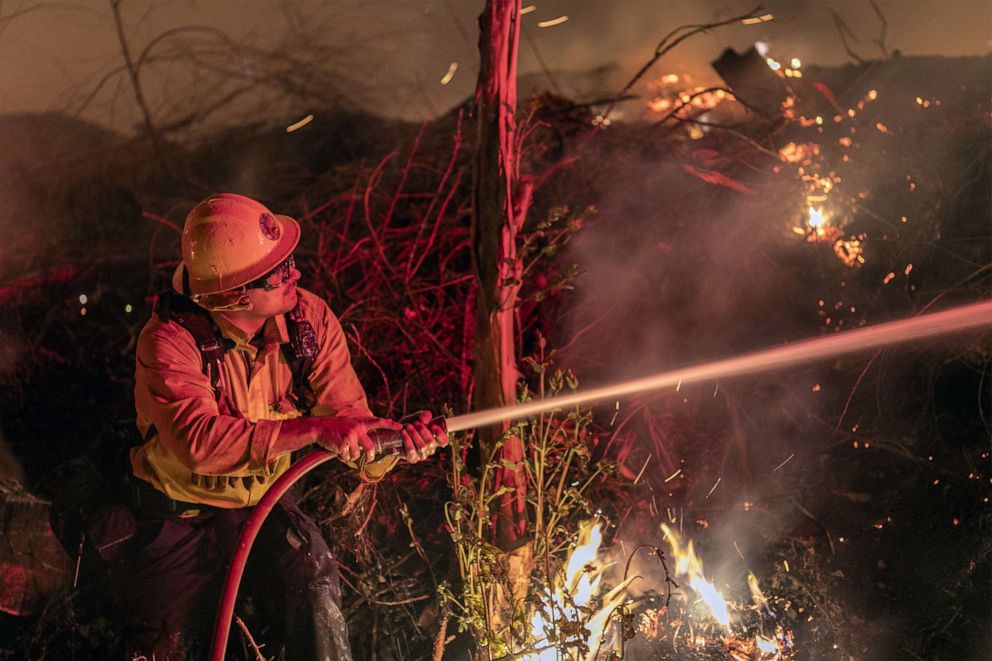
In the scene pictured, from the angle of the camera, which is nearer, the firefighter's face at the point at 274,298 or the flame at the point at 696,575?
the firefighter's face at the point at 274,298

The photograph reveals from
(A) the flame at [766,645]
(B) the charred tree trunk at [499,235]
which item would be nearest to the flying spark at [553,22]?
(B) the charred tree trunk at [499,235]

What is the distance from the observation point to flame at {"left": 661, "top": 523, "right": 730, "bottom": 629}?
487 cm

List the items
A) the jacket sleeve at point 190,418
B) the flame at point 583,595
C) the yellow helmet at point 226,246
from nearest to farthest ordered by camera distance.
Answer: the jacket sleeve at point 190,418
the yellow helmet at point 226,246
the flame at point 583,595

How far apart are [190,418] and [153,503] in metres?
0.84

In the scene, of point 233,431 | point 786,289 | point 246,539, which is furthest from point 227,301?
point 786,289

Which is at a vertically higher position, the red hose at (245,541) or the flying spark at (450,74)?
the flying spark at (450,74)

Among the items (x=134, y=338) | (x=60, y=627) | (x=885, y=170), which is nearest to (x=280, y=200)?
(x=134, y=338)

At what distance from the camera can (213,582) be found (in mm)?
3955

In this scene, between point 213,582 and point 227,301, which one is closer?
point 227,301

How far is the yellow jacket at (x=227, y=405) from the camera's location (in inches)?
129

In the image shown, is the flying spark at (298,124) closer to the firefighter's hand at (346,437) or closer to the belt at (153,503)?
the belt at (153,503)

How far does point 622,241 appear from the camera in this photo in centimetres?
641

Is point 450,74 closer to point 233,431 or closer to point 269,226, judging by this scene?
point 269,226

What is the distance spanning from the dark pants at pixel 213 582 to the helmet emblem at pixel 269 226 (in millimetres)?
1396
